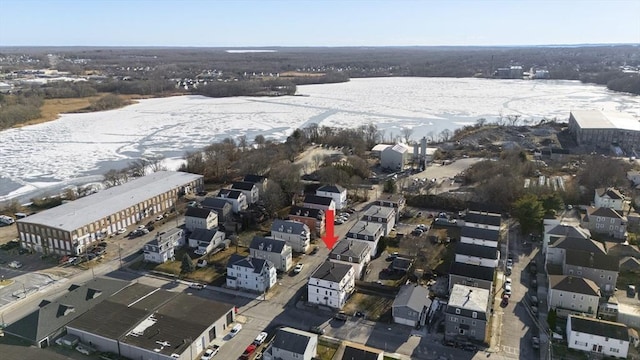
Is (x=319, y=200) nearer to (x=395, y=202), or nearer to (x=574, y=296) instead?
(x=395, y=202)

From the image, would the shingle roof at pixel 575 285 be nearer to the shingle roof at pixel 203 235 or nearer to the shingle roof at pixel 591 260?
the shingle roof at pixel 591 260

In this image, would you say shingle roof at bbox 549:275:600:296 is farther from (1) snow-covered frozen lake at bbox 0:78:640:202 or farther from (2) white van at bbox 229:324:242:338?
(1) snow-covered frozen lake at bbox 0:78:640:202

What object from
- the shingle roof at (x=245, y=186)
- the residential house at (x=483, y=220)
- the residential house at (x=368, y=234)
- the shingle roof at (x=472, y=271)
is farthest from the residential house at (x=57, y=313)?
the residential house at (x=483, y=220)

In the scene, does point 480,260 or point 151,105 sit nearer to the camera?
point 480,260

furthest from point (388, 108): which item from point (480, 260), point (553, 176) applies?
point (480, 260)

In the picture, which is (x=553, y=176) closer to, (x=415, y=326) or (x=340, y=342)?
(x=415, y=326)

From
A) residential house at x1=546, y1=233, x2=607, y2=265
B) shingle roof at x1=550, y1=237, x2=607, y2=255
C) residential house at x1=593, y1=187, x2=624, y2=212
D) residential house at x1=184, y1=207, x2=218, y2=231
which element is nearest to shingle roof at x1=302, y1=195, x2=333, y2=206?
residential house at x1=184, y1=207, x2=218, y2=231
